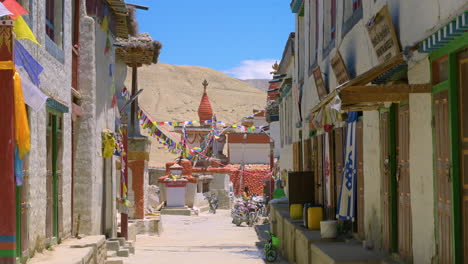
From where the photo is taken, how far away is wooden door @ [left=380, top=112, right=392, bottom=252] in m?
8.24

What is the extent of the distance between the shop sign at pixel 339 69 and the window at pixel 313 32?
10.6 ft

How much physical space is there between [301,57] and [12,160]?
1103 cm

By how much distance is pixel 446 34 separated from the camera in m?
5.41

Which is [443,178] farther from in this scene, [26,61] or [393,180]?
[26,61]

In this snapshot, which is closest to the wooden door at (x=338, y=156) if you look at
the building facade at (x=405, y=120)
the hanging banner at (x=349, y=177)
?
the building facade at (x=405, y=120)

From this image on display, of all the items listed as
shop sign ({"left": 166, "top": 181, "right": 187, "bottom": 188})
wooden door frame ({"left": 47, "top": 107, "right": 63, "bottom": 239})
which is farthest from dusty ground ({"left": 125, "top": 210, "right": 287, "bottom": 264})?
wooden door frame ({"left": 47, "top": 107, "right": 63, "bottom": 239})

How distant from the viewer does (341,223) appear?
11141mm

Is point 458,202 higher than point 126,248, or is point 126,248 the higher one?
point 458,202

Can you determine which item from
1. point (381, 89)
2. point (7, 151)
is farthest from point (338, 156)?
point (7, 151)

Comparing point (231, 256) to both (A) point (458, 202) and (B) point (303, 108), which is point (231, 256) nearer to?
(B) point (303, 108)

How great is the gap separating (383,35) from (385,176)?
5.79 ft

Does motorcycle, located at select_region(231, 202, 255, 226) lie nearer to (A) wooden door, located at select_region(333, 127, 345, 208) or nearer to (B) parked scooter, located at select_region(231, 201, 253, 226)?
(B) parked scooter, located at select_region(231, 201, 253, 226)

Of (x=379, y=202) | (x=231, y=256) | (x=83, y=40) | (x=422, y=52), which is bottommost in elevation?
(x=231, y=256)

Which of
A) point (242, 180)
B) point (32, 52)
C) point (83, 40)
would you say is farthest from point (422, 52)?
point (242, 180)
